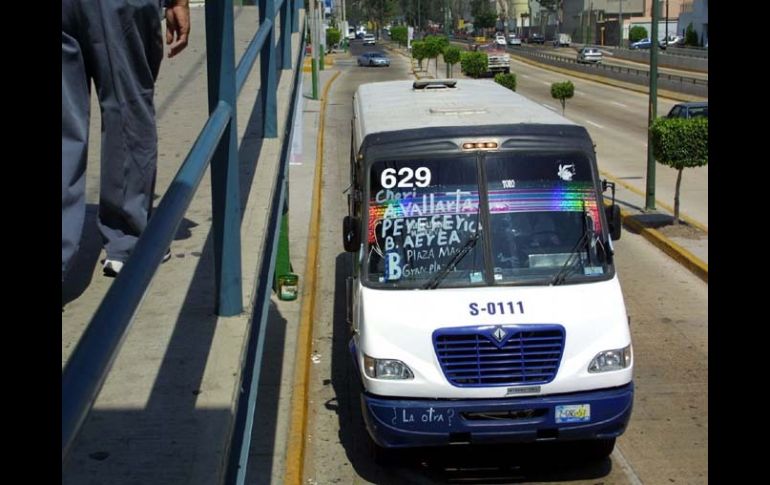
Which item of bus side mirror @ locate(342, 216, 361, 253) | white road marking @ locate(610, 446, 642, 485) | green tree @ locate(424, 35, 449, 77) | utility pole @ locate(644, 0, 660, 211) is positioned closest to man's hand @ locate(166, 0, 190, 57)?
bus side mirror @ locate(342, 216, 361, 253)

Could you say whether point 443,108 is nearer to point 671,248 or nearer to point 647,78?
point 671,248

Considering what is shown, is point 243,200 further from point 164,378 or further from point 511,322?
point 511,322

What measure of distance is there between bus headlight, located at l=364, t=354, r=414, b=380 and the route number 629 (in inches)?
58.3

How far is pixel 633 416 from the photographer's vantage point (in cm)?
945

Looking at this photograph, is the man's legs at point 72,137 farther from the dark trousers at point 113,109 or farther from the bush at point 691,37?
the bush at point 691,37

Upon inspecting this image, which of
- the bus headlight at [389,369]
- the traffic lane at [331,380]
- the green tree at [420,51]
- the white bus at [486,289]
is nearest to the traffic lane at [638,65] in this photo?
the green tree at [420,51]

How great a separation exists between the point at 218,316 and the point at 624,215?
1601cm

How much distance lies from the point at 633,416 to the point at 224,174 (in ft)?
22.1

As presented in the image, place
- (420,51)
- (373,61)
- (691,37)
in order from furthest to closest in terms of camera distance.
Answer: (691,37) → (373,61) → (420,51)

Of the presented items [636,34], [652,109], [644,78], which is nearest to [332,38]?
[636,34]

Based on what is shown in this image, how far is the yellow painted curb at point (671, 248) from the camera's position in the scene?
1478 centimetres

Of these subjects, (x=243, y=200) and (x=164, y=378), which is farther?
(x=243, y=200)

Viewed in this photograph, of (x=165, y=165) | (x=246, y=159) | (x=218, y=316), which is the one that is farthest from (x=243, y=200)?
(x=218, y=316)
